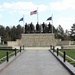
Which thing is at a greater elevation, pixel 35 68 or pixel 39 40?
pixel 35 68

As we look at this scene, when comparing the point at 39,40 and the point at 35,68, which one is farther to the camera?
the point at 39,40

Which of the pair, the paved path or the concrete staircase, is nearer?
the paved path

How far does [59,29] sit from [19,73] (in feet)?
398

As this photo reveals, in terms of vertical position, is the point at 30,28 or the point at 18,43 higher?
the point at 30,28

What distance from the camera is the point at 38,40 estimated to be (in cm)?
5159

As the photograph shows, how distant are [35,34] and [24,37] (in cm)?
266

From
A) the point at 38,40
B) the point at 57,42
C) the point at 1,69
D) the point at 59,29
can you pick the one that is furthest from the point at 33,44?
the point at 59,29

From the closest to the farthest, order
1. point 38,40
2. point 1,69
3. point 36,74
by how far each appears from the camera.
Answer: point 36,74 < point 1,69 < point 38,40

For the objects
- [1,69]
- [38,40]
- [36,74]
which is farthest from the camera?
[38,40]

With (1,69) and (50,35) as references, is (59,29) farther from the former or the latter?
(1,69)

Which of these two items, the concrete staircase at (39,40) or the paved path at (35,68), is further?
the concrete staircase at (39,40)

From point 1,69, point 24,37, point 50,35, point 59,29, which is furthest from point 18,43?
point 59,29

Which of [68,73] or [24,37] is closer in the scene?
[68,73]

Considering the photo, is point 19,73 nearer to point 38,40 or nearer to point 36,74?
point 36,74
